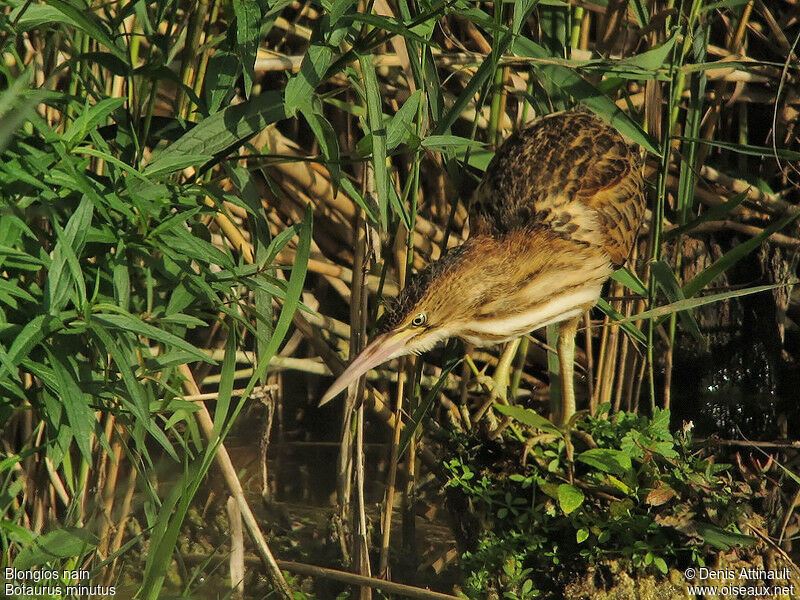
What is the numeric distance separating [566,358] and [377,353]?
23.7 inches

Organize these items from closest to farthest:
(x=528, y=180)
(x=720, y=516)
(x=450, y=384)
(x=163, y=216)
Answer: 1. (x=163, y=216)
2. (x=720, y=516)
3. (x=528, y=180)
4. (x=450, y=384)

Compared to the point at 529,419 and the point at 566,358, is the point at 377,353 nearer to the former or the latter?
the point at 529,419

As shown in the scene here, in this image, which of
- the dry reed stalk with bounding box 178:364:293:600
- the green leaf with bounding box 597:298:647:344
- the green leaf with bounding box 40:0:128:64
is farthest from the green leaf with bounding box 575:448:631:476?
the green leaf with bounding box 40:0:128:64

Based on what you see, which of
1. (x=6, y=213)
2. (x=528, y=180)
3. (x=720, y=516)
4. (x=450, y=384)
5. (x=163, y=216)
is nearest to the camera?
(x=6, y=213)

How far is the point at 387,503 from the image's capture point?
2.24 meters

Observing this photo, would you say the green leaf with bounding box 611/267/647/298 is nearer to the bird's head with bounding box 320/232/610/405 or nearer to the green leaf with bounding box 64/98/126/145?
the bird's head with bounding box 320/232/610/405

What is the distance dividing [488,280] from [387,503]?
0.59m

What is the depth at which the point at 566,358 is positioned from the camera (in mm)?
2338

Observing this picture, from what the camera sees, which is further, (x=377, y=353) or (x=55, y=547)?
(x=377, y=353)

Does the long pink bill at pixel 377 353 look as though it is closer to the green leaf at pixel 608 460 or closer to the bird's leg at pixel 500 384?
Answer: the bird's leg at pixel 500 384

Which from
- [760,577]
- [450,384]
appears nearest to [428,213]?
[450,384]

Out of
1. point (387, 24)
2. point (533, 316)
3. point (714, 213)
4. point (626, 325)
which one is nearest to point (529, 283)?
point (533, 316)

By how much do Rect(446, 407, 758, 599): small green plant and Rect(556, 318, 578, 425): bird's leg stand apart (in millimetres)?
129

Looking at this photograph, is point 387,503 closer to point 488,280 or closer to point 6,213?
point 488,280
